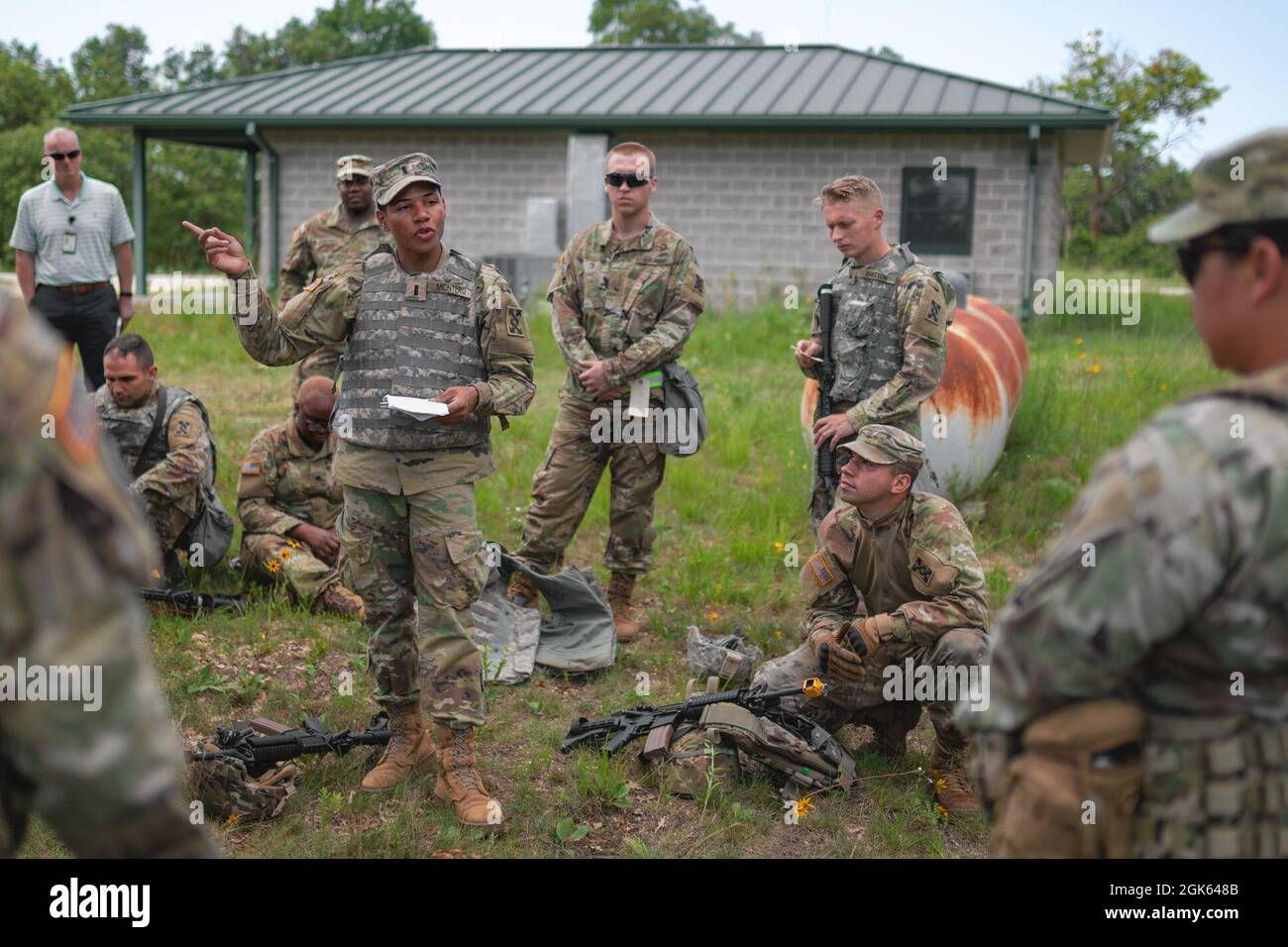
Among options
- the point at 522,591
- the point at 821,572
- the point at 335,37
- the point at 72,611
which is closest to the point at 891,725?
the point at 821,572

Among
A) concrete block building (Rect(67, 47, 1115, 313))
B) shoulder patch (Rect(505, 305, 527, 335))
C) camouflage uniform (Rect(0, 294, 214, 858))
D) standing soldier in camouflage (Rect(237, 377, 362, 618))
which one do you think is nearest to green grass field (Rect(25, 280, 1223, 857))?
standing soldier in camouflage (Rect(237, 377, 362, 618))

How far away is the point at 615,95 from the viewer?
659 inches

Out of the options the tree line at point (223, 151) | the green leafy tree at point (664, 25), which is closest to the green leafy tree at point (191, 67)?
the tree line at point (223, 151)

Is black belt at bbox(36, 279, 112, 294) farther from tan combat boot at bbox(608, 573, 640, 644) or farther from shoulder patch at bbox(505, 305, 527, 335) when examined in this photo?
shoulder patch at bbox(505, 305, 527, 335)

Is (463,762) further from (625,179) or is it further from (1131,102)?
(1131,102)

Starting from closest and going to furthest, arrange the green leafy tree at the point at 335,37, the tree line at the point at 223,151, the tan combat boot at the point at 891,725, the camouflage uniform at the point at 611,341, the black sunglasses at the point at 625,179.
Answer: the tan combat boot at the point at 891,725 < the black sunglasses at the point at 625,179 < the camouflage uniform at the point at 611,341 < the tree line at the point at 223,151 < the green leafy tree at the point at 335,37

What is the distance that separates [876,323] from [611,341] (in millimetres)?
1314

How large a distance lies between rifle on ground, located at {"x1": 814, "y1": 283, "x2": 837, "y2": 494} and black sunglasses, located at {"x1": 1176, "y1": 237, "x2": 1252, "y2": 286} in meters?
3.64

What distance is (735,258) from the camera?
16.1 metres

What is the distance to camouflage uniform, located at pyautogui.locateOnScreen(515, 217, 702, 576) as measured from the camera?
598 centimetres

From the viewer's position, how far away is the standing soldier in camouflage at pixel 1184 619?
177cm

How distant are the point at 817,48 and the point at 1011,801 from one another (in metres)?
18.2

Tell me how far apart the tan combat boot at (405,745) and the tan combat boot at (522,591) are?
1543mm

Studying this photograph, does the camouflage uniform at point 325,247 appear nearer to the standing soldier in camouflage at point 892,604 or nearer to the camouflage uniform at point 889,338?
the camouflage uniform at point 889,338
